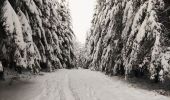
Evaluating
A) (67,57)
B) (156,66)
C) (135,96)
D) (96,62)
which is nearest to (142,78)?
(156,66)

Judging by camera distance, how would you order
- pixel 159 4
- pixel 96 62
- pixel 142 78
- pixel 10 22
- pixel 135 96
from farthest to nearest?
pixel 96 62, pixel 142 78, pixel 159 4, pixel 135 96, pixel 10 22

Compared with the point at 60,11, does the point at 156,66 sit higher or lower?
lower

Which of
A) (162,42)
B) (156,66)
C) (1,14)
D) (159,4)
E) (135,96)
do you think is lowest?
(135,96)

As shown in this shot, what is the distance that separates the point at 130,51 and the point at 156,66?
9.78 feet

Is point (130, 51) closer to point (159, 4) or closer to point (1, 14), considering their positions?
point (159, 4)

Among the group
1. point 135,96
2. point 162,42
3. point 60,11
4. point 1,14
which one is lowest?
point 135,96

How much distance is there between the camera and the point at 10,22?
10.8 m

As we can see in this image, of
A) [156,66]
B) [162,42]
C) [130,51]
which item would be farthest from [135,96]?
[130,51]

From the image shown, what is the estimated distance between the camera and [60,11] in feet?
133

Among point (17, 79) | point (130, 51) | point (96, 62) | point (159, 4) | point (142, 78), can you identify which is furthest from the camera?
point (96, 62)

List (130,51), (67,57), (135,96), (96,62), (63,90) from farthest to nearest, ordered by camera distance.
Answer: (67,57) → (96,62) → (130,51) → (63,90) → (135,96)

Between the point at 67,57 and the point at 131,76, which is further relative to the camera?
the point at 67,57

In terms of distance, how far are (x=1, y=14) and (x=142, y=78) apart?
9.97m

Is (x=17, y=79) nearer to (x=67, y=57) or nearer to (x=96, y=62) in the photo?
(x=96, y=62)
